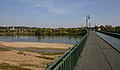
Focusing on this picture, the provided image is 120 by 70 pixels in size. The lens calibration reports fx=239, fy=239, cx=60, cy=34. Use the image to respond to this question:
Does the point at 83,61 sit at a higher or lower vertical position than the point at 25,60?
higher

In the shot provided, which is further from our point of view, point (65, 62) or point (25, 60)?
point (25, 60)

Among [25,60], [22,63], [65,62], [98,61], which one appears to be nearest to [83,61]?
[98,61]

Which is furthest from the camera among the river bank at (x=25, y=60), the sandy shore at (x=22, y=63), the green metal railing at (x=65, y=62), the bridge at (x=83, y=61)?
the river bank at (x=25, y=60)

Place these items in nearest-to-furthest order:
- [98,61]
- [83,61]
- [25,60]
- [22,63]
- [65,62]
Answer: [65,62], [83,61], [98,61], [22,63], [25,60]

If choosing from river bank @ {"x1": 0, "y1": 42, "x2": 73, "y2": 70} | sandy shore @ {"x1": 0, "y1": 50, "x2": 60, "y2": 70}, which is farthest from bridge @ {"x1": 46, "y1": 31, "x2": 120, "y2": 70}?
river bank @ {"x1": 0, "y1": 42, "x2": 73, "y2": 70}

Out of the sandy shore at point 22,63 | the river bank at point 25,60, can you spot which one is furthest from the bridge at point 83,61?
the river bank at point 25,60

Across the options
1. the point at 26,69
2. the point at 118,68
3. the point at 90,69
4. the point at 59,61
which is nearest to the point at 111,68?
the point at 118,68

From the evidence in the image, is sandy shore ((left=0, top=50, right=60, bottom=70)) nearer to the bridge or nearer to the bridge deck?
the bridge deck

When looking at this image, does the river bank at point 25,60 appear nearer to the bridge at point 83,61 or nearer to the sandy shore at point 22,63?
the sandy shore at point 22,63

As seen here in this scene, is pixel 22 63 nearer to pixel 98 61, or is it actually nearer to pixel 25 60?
pixel 25 60

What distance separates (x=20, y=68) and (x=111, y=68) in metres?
11.6

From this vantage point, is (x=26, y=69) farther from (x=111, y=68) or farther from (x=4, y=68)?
(x=111, y=68)

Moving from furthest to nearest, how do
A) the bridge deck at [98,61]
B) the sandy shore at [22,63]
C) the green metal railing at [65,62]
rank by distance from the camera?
the sandy shore at [22,63] → the bridge deck at [98,61] → the green metal railing at [65,62]

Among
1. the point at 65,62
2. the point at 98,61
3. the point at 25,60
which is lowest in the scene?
the point at 25,60
